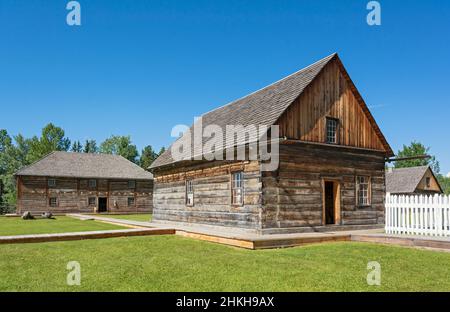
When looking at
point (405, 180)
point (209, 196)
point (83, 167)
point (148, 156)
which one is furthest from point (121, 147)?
point (209, 196)

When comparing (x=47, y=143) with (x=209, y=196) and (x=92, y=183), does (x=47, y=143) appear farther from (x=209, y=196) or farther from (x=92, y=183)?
(x=209, y=196)

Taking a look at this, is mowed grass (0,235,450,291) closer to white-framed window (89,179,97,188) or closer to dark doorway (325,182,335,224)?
dark doorway (325,182,335,224)

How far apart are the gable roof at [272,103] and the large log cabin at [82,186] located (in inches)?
905

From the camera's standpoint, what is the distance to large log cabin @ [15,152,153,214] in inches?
1629

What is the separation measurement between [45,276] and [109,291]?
7.32 ft

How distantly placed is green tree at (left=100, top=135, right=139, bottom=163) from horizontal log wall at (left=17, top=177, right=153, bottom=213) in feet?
138

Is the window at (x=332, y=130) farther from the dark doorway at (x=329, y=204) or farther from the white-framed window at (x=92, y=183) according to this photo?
the white-framed window at (x=92, y=183)

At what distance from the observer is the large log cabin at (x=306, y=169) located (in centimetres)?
1567

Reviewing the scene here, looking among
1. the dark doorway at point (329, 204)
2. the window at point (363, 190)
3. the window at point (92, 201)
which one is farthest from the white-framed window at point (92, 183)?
the window at point (363, 190)

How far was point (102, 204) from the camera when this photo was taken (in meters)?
45.0

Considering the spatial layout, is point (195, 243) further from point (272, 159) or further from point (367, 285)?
point (367, 285)

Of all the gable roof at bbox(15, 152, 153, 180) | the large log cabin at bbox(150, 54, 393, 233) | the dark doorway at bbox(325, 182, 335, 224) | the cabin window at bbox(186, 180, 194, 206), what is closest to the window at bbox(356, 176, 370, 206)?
the large log cabin at bbox(150, 54, 393, 233)
